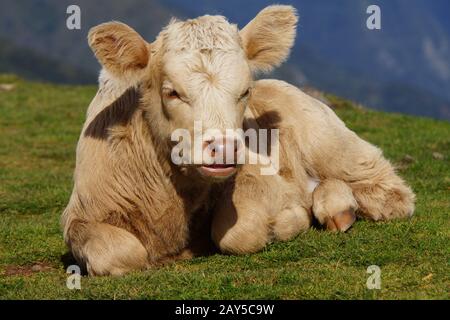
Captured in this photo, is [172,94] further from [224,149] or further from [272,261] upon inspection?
[272,261]

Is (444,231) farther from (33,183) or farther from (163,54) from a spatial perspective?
(33,183)

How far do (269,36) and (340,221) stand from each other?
6.86 feet

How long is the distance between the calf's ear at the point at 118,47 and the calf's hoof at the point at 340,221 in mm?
2603

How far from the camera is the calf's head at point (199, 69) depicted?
7.98 meters

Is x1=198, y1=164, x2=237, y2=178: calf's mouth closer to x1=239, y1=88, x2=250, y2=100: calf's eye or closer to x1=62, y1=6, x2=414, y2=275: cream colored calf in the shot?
x1=62, y1=6, x2=414, y2=275: cream colored calf

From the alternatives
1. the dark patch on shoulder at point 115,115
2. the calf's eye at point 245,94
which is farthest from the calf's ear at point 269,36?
the dark patch on shoulder at point 115,115

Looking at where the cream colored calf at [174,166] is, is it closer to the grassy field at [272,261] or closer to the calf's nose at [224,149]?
the calf's nose at [224,149]

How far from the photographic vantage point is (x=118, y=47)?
884 centimetres

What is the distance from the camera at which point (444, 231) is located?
31.7 feet

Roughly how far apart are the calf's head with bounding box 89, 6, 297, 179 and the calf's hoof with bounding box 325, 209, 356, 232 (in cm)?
174

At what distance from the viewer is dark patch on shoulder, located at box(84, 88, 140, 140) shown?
364 inches

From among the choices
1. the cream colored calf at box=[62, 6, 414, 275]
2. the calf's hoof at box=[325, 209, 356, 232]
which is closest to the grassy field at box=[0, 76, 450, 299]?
the calf's hoof at box=[325, 209, 356, 232]
